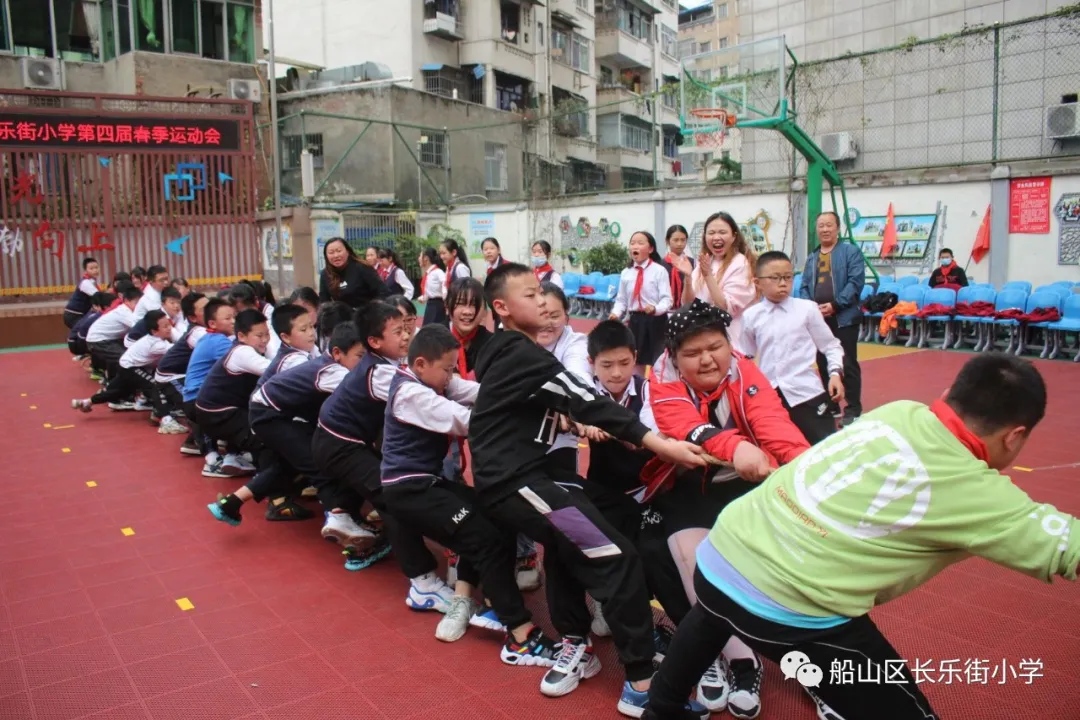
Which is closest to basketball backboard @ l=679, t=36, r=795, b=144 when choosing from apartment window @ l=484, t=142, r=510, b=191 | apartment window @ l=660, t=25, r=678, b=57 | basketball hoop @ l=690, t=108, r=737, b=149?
basketball hoop @ l=690, t=108, r=737, b=149

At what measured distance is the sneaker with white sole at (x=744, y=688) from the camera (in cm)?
282

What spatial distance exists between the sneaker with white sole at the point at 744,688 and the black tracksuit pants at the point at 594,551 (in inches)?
11.9

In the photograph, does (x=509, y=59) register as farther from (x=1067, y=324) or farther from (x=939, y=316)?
(x=1067, y=324)

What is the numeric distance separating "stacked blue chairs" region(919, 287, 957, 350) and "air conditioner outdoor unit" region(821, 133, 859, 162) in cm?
611

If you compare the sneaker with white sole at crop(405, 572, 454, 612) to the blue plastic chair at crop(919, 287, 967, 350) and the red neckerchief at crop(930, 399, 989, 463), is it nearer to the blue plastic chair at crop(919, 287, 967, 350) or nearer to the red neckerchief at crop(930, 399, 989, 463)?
the red neckerchief at crop(930, 399, 989, 463)

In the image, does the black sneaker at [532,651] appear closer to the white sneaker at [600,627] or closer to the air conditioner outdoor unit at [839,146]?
the white sneaker at [600,627]

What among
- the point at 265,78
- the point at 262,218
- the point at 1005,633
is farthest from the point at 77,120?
the point at 1005,633

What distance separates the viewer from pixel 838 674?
2076mm

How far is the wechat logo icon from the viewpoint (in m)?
2.11

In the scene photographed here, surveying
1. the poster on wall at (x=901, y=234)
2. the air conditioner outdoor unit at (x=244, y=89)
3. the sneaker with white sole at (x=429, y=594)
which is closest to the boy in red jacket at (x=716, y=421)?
the sneaker with white sole at (x=429, y=594)

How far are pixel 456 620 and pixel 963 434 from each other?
225 centimetres

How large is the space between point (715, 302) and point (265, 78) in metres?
22.4

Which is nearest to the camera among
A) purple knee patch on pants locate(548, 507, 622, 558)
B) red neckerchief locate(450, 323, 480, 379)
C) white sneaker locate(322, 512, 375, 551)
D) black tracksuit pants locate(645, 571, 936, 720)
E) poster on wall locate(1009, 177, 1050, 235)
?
black tracksuit pants locate(645, 571, 936, 720)

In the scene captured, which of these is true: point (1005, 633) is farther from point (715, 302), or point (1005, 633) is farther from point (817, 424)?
point (715, 302)
